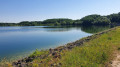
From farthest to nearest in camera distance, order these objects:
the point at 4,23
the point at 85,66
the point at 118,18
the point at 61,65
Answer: the point at 4,23, the point at 118,18, the point at 61,65, the point at 85,66

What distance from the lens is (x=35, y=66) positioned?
5.69 m

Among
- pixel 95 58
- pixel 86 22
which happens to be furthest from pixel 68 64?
pixel 86 22

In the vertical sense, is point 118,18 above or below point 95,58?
above

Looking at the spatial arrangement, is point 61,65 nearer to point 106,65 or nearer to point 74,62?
point 74,62

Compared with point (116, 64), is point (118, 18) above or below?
above

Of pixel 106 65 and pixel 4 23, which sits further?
pixel 4 23

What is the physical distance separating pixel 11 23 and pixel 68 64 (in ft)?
613

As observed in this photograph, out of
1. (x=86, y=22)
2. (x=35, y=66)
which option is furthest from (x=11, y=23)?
(x=35, y=66)

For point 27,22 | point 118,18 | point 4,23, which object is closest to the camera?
point 118,18

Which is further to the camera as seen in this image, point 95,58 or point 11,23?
point 11,23

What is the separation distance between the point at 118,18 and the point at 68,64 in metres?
112

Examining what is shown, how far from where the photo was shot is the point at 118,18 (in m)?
98.5

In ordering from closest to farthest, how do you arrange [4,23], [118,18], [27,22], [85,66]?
[85,66] → [118,18] → [4,23] → [27,22]

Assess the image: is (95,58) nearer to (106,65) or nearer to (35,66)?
(106,65)
